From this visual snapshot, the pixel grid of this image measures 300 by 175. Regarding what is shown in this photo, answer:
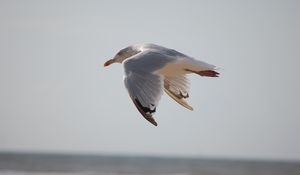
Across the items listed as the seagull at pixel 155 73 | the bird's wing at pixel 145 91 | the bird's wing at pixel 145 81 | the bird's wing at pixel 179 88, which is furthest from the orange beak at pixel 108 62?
the bird's wing at pixel 145 91

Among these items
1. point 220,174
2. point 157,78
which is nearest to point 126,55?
point 157,78

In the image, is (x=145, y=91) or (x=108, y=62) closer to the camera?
(x=145, y=91)

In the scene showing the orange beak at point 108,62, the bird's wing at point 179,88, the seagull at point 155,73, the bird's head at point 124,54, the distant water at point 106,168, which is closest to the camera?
the seagull at point 155,73

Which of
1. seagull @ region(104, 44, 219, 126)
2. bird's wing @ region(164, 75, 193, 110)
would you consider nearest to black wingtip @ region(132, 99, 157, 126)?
seagull @ region(104, 44, 219, 126)

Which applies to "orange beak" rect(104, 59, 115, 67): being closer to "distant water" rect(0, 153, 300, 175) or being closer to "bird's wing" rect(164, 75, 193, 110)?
"bird's wing" rect(164, 75, 193, 110)

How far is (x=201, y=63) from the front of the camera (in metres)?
5.97

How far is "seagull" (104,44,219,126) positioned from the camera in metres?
5.10

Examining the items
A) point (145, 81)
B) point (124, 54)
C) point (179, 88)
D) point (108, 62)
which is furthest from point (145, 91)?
point (108, 62)

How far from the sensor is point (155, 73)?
17.7 feet

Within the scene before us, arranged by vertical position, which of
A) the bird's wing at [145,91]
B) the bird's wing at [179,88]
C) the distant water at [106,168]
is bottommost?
the distant water at [106,168]

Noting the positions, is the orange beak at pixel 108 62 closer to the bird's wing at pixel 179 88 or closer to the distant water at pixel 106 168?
the bird's wing at pixel 179 88

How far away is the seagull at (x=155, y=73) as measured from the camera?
16.7 feet

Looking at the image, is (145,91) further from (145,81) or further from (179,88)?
(179,88)

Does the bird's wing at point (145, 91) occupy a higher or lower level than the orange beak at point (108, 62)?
lower
